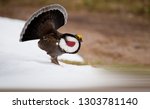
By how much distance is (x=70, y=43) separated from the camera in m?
3.70

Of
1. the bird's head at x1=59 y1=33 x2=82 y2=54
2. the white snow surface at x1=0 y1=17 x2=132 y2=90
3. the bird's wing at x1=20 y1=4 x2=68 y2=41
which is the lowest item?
the white snow surface at x1=0 y1=17 x2=132 y2=90

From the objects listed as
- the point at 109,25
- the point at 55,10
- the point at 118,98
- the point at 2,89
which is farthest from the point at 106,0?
the point at 2,89

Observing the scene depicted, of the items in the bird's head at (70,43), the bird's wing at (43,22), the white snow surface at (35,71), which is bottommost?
the white snow surface at (35,71)

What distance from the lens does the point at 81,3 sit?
3.96 metres

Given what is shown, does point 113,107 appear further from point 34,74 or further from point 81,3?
point 81,3

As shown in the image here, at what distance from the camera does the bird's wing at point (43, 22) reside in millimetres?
3623

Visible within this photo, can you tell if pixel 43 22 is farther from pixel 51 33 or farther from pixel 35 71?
pixel 35 71

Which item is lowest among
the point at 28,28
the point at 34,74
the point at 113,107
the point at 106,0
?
the point at 113,107

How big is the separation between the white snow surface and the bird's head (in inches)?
2.2

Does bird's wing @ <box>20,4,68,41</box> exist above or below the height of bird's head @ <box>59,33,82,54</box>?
above

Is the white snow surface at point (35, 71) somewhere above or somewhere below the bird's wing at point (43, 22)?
below

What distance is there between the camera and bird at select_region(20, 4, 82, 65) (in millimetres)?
3625

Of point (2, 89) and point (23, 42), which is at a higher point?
point (23, 42)

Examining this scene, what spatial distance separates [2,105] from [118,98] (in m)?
0.74
